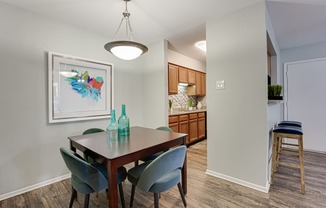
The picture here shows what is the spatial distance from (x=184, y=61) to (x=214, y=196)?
341 centimetres

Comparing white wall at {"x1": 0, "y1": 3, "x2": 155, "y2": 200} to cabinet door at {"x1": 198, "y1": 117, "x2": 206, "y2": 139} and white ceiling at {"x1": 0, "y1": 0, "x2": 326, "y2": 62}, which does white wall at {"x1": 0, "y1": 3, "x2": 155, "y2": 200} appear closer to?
white ceiling at {"x1": 0, "y1": 0, "x2": 326, "y2": 62}

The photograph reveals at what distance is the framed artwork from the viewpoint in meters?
2.27

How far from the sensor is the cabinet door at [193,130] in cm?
399

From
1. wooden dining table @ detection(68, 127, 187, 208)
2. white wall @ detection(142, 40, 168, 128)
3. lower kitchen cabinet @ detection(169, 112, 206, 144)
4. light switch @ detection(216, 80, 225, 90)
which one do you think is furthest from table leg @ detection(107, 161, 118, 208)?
lower kitchen cabinet @ detection(169, 112, 206, 144)

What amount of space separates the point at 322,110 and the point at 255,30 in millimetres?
2731

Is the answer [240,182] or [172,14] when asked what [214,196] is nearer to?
[240,182]

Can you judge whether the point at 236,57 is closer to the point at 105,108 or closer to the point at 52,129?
the point at 105,108

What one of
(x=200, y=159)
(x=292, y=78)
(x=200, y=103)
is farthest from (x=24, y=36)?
(x=292, y=78)

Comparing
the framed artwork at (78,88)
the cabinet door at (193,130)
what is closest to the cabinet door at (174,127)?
the cabinet door at (193,130)

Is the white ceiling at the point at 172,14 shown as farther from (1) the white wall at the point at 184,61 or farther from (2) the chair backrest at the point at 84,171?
(2) the chair backrest at the point at 84,171

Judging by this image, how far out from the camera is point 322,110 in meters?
3.29

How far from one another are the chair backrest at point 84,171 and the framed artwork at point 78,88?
126cm

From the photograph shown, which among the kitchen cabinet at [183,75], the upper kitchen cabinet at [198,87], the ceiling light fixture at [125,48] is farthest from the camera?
the upper kitchen cabinet at [198,87]

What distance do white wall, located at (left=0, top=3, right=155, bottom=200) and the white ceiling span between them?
211 mm
